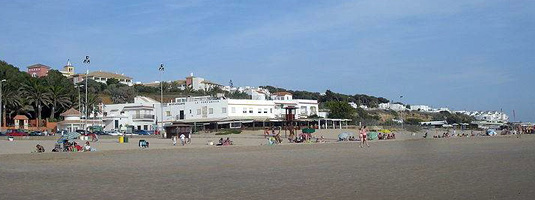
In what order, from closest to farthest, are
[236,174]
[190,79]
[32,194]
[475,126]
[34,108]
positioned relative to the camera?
1. [32,194]
2. [236,174]
3. [34,108]
4. [475,126]
5. [190,79]

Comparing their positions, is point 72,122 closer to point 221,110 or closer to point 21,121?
point 21,121

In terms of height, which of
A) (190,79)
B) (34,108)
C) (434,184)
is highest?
(190,79)

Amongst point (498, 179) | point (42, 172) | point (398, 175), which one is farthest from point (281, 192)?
point (42, 172)

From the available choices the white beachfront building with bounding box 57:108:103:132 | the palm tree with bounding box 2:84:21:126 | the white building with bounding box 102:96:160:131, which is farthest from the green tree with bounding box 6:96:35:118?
the white building with bounding box 102:96:160:131

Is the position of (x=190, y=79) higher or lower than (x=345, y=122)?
higher

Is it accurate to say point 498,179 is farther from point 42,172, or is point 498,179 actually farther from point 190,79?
point 190,79

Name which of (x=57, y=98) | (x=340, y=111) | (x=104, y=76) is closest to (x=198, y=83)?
(x=104, y=76)

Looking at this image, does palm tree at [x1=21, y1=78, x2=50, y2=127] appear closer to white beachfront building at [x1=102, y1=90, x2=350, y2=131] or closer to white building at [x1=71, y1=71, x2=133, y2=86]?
white beachfront building at [x1=102, y1=90, x2=350, y2=131]

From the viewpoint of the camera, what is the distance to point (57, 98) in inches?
3068

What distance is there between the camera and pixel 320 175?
570 inches

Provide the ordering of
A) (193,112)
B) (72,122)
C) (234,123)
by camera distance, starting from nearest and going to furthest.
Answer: (72,122), (234,123), (193,112)

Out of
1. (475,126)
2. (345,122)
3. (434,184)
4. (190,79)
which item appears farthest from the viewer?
(190,79)

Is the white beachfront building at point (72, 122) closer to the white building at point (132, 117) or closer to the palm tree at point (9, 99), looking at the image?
the palm tree at point (9, 99)

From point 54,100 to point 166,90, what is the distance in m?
56.3
